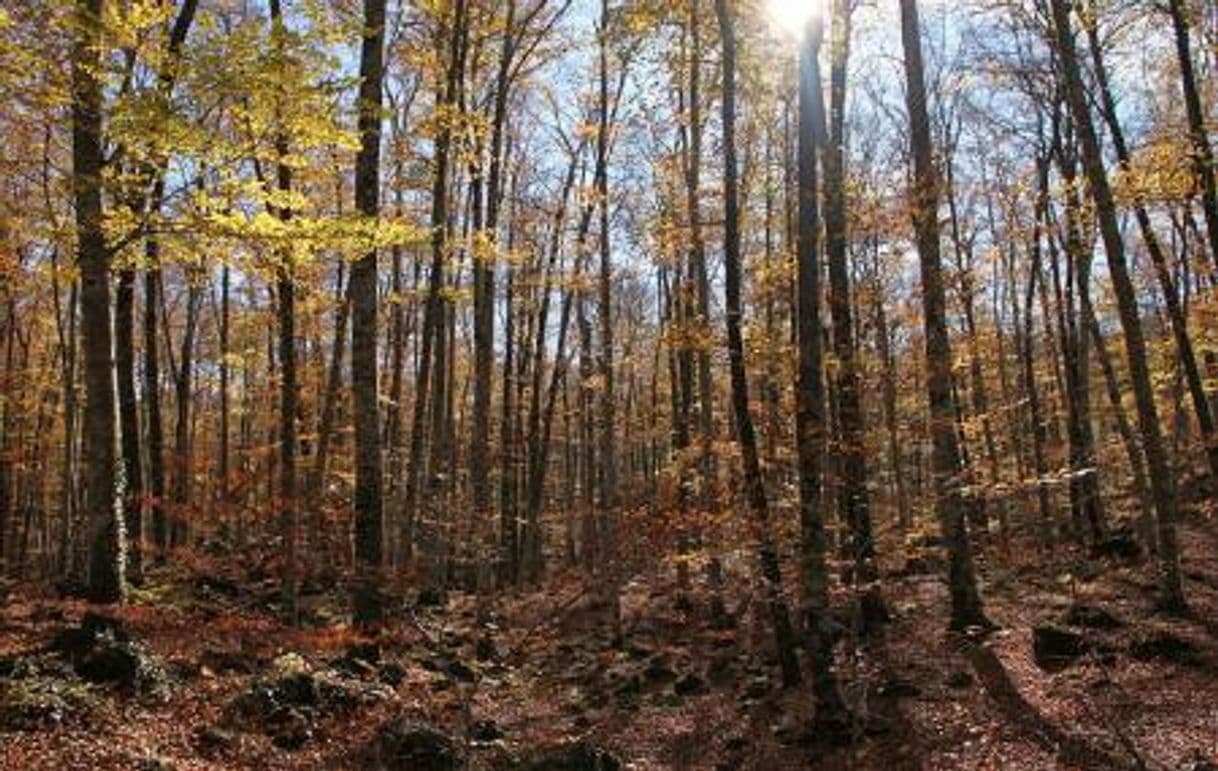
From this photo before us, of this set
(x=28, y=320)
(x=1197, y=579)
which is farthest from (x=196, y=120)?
(x=28, y=320)

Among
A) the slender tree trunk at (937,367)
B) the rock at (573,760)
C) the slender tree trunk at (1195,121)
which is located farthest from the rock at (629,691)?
the slender tree trunk at (1195,121)

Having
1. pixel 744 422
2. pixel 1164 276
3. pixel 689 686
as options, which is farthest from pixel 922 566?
pixel 744 422

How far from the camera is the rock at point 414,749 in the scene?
10.1 meters

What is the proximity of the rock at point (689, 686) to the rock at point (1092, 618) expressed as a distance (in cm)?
524

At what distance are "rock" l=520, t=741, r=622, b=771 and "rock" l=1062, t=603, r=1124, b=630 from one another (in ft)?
24.8

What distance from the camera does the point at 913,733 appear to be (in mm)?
11188

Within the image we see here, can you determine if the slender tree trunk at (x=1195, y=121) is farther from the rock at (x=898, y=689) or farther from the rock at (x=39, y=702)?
the rock at (x=39, y=702)

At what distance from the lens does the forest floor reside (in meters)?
9.48

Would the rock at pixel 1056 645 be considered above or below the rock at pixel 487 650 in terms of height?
above

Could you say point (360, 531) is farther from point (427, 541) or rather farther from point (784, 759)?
point (427, 541)

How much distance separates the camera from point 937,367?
45.9ft

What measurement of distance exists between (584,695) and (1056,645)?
671 centimetres

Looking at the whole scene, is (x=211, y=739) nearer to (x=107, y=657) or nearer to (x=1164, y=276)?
(x=107, y=657)

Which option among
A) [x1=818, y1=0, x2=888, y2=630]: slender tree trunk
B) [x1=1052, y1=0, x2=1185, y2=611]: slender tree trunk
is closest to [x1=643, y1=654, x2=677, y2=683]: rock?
[x1=818, y1=0, x2=888, y2=630]: slender tree trunk
